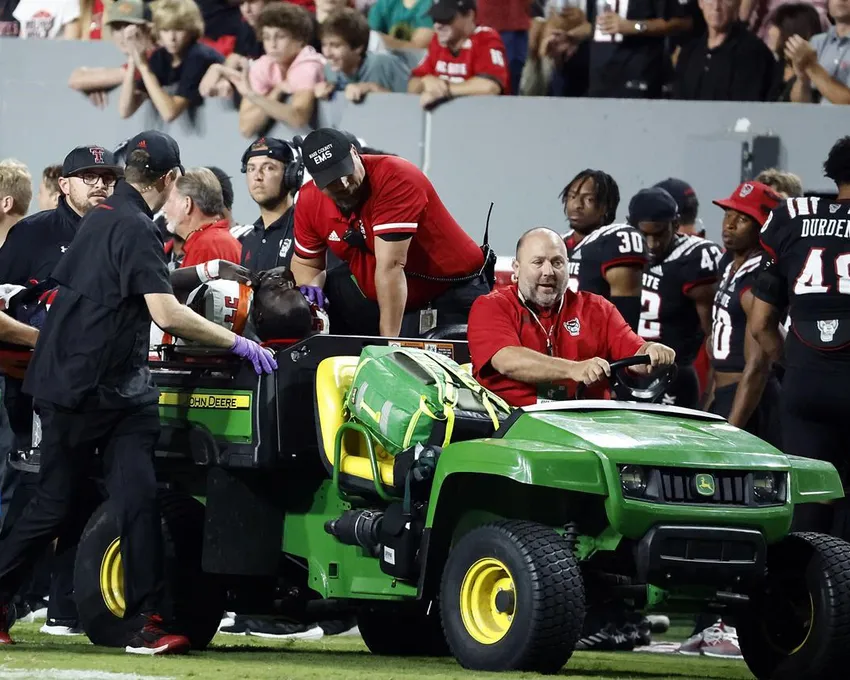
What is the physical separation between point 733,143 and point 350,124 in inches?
107

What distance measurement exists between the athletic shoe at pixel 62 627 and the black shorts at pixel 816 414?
334cm

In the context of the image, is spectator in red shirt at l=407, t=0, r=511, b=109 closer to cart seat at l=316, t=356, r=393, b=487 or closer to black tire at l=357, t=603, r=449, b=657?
black tire at l=357, t=603, r=449, b=657

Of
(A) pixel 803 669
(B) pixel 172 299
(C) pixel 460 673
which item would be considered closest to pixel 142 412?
(B) pixel 172 299

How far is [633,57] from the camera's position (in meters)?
10.8

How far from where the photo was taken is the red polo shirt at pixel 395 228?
268 inches

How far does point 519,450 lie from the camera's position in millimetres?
4734

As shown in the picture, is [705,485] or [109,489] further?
[109,489]

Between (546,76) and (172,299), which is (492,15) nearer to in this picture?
(546,76)

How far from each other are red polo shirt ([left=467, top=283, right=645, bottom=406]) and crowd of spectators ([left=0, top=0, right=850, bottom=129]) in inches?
193

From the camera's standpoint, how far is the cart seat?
5.52m

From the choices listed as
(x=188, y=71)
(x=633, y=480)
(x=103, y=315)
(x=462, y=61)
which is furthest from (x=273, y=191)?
(x=188, y=71)

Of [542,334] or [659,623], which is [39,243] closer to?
[542,334]

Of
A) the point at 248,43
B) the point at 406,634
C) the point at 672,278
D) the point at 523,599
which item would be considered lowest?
the point at 406,634

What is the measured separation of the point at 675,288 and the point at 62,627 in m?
3.62
